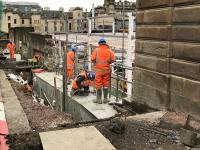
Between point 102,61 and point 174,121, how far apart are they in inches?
178

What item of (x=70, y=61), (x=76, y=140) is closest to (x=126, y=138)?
(x=76, y=140)

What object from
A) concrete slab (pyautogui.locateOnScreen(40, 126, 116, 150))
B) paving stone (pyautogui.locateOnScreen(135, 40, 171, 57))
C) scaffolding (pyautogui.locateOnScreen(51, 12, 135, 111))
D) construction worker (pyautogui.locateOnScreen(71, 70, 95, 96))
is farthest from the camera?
construction worker (pyautogui.locateOnScreen(71, 70, 95, 96))

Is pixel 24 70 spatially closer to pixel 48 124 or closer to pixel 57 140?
pixel 48 124

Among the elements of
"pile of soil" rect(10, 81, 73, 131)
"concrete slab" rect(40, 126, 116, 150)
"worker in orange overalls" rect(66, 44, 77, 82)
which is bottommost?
"pile of soil" rect(10, 81, 73, 131)

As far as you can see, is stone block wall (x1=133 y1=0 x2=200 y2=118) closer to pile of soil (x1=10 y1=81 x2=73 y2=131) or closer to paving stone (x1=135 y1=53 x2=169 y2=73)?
paving stone (x1=135 y1=53 x2=169 y2=73)

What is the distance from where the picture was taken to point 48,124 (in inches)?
312

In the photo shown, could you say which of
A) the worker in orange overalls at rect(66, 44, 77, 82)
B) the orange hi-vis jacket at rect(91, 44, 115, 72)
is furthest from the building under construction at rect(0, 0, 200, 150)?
the worker in orange overalls at rect(66, 44, 77, 82)

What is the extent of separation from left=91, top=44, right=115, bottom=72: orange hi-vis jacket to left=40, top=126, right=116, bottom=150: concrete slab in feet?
15.0

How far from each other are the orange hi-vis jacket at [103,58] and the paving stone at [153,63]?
261 cm

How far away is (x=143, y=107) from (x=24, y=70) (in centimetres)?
1756

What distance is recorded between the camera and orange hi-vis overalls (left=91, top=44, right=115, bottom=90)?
31.2ft

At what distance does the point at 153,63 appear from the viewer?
6332 millimetres

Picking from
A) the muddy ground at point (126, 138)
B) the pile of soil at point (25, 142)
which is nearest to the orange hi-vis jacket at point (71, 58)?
the muddy ground at point (126, 138)

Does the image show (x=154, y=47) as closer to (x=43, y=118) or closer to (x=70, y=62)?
(x=43, y=118)
